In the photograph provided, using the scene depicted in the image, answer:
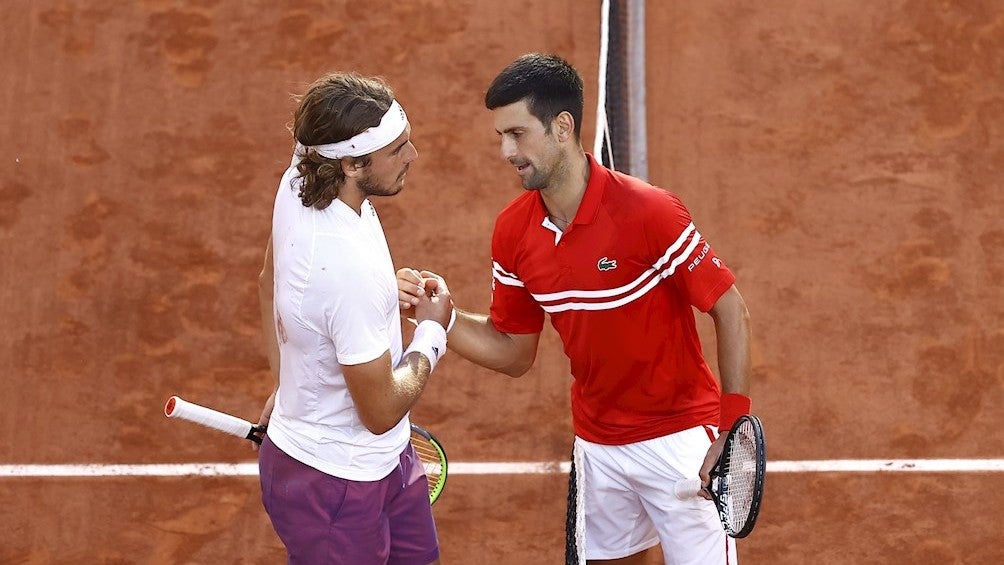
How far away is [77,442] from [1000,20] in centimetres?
622

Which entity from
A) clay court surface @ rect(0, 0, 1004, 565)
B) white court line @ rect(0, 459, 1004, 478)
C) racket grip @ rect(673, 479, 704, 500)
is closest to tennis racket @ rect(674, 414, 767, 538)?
racket grip @ rect(673, 479, 704, 500)

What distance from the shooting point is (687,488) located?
423 cm

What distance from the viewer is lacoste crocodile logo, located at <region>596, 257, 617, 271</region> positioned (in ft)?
13.8

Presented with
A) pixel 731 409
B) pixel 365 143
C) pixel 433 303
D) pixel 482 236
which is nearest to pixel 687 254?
pixel 731 409

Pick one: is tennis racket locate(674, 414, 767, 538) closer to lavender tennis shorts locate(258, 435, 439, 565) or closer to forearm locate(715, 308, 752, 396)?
forearm locate(715, 308, 752, 396)

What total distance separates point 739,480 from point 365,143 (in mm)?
1576

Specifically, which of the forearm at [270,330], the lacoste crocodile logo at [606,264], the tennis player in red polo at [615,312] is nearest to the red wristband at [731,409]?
the tennis player in red polo at [615,312]

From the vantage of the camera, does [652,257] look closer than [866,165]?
Yes

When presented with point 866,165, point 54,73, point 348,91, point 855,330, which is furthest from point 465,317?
point 54,73

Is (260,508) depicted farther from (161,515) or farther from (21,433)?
(21,433)

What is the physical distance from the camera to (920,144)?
298 inches

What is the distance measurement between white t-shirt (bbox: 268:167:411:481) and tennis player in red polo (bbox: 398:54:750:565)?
54 centimetres

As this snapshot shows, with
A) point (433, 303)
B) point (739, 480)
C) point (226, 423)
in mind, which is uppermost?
point (433, 303)

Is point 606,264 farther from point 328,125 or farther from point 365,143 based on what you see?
point 328,125
